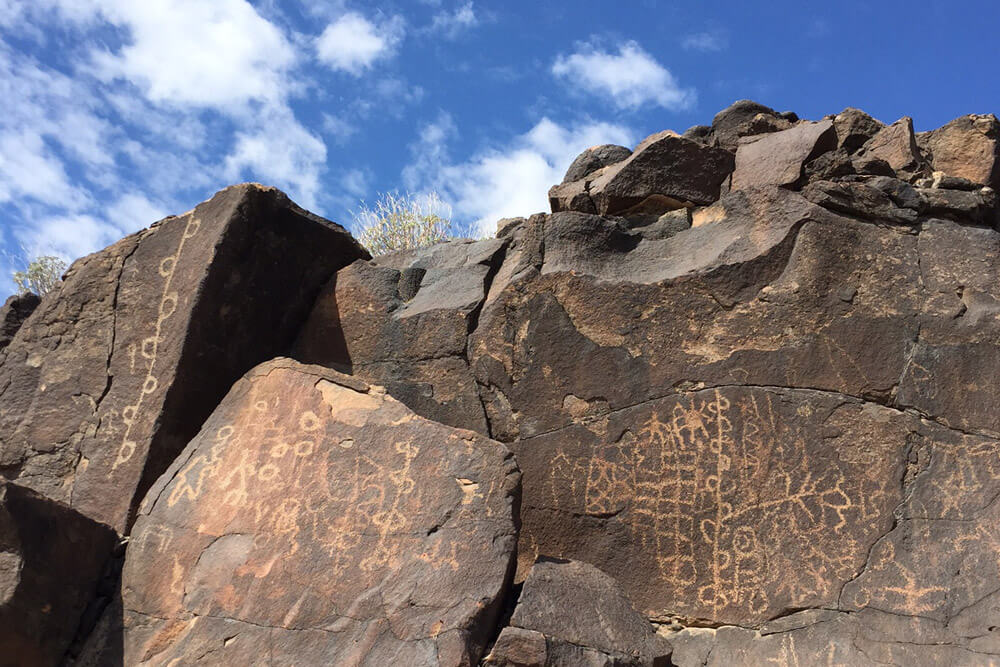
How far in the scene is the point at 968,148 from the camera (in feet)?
14.2

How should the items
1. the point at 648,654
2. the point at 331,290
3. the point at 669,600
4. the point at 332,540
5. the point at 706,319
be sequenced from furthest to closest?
the point at 331,290, the point at 706,319, the point at 669,600, the point at 332,540, the point at 648,654

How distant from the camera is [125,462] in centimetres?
393

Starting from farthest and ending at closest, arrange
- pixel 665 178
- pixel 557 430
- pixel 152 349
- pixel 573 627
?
pixel 665 178, pixel 152 349, pixel 557 430, pixel 573 627

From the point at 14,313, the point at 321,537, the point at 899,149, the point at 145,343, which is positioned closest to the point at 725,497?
the point at 321,537

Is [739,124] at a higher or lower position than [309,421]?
higher

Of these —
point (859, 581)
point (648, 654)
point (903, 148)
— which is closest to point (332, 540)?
point (648, 654)

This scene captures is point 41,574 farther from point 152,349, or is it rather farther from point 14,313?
point 14,313

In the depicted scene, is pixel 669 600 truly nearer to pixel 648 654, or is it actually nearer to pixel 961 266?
pixel 648 654

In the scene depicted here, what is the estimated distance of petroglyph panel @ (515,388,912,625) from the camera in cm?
344

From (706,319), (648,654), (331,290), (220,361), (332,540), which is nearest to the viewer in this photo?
(648,654)

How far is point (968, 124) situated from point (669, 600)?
8.93 ft

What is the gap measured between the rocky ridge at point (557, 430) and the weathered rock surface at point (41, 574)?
0.5 inches

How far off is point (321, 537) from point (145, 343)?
4.86ft

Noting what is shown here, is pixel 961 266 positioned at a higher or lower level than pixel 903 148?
lower
